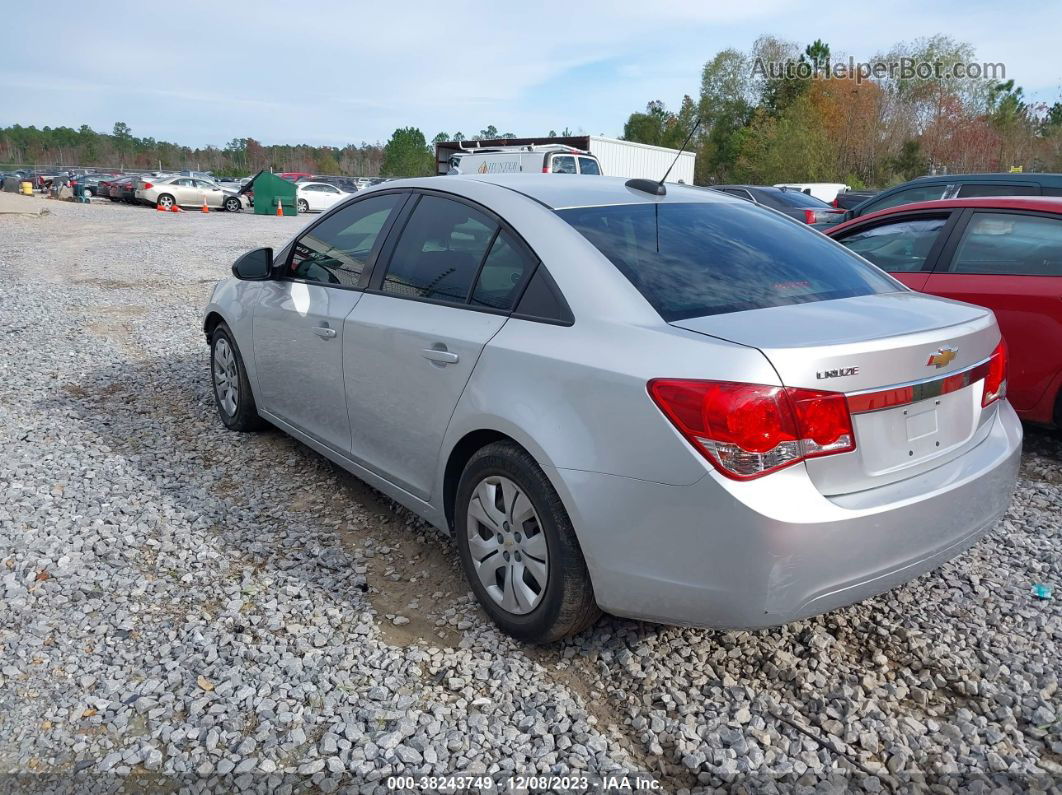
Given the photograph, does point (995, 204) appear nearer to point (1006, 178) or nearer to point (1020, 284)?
point (1020, 284)

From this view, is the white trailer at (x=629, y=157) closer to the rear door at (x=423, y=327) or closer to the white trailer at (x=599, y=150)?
the white trailer at (x=599, y=150)

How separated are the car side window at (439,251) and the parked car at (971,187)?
522cm

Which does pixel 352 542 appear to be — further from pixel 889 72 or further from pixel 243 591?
pixel 889 72

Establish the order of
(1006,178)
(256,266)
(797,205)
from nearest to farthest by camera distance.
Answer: (256,266), (1006,178), (797,205)

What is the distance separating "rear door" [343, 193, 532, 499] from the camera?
3.08 metres

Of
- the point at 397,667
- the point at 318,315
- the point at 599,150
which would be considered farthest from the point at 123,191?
the point at 397,667

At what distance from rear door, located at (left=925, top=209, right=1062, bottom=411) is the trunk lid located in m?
2.13

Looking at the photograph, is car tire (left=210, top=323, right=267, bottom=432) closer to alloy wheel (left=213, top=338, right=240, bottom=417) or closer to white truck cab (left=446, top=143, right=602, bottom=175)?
alloy wheel (left=213, top=338, right=240, bottom=417)

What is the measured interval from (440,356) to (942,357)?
1.73 m

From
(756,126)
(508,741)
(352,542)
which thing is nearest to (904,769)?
(508,741)

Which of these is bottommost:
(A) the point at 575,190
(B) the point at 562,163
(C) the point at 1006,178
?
(A) the point at 575,190

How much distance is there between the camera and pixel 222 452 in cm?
500

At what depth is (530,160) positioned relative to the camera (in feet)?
70.2

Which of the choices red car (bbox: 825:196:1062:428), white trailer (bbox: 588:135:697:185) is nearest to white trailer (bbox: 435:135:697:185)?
white trailer (bbox: 588:135:697:185)
